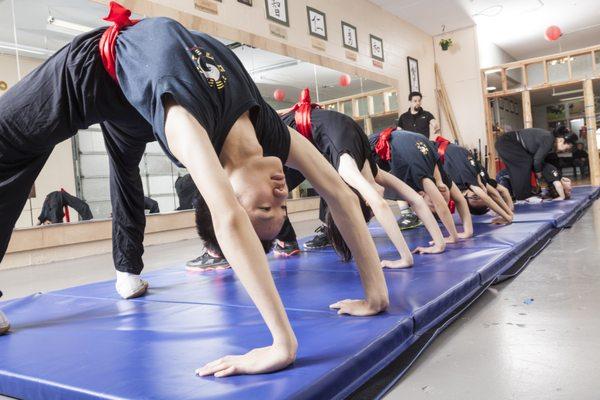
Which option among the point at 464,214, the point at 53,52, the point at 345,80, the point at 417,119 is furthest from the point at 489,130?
the point at 53,52

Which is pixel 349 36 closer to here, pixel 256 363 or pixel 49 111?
pixel 49 111

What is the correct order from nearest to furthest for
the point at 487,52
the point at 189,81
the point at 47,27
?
the point at 189,81 < the point at 47,27 < the point at 487,52

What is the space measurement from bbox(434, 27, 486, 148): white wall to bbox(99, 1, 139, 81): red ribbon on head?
346 inches

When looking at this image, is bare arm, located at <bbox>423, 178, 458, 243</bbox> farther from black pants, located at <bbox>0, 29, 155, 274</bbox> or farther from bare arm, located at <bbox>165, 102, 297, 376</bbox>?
bare arm, located at <bbox>165, 102, 297, 376</bbox>

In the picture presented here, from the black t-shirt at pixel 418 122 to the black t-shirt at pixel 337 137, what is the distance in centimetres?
426

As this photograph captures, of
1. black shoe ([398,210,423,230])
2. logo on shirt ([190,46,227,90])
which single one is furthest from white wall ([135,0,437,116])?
logo on shirt ([190,46,227,90])

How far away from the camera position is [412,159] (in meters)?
2.97

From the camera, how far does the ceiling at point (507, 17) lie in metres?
8.46

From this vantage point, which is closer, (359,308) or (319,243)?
(359,308)

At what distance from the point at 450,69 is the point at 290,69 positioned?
4.73 metres

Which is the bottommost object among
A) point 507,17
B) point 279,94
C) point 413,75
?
point 279,94

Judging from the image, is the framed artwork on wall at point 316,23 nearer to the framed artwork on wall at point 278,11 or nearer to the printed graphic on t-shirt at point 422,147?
the framed artwork on wall at point 278,11

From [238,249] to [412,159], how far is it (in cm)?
220

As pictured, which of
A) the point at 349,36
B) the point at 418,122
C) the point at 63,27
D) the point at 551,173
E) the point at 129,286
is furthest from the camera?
the point at 349,36
